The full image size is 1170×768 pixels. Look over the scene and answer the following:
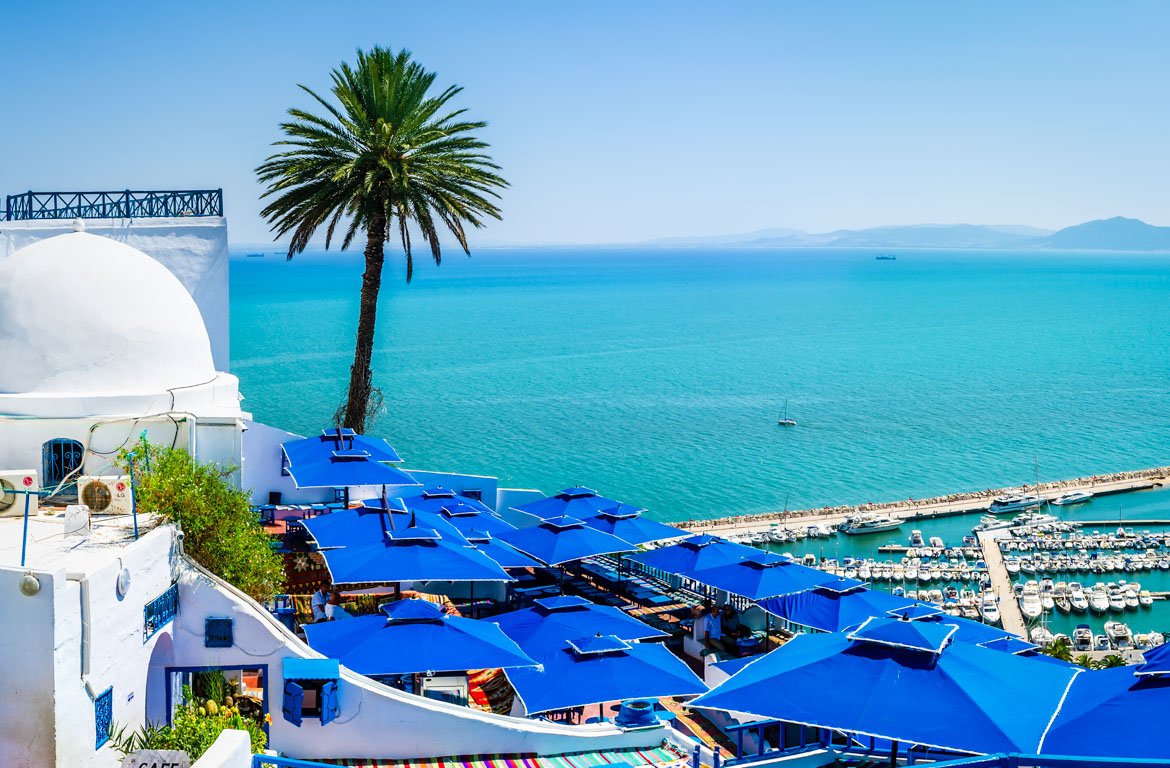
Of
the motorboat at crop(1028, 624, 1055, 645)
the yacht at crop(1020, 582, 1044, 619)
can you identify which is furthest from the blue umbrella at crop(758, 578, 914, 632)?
the yacht at crop(1020, 582, 1044, 619)

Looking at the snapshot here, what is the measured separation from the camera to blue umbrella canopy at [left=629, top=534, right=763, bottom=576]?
24.2 meters

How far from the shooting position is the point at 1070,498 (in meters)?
62.5

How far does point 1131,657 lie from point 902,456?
129 ft

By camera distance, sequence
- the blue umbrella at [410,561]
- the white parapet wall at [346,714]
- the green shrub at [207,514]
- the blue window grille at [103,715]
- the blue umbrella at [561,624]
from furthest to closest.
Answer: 1. the blue umbrella at [410,561]
2. the blue umbrella at [561,624]
3. the green shrub at [207,514]
4. the white parapet wall at [346,714]
5. the blue window grille at [103,715]

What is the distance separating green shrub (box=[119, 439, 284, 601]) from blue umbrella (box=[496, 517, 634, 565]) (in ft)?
28.7

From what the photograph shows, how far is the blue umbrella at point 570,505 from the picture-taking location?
89.5ft

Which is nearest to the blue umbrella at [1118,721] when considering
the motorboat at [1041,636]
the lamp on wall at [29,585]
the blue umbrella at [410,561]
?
the lamp on wall at [29,585]

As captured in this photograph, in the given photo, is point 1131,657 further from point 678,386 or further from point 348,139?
point 678,386

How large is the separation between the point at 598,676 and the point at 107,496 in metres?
7.21

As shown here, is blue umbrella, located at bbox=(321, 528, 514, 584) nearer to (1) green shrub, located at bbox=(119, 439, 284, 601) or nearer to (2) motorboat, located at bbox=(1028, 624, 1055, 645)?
(1) green shrub, located at bbox=(119, 439, 284, 601)

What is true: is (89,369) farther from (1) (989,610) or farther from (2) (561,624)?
(1) (989,610)

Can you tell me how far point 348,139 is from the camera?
29.8 metres

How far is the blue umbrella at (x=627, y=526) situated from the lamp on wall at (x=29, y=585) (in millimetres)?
16322

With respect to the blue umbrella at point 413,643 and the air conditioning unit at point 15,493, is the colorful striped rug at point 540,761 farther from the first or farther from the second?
the air conditioning unit at point 15,493
